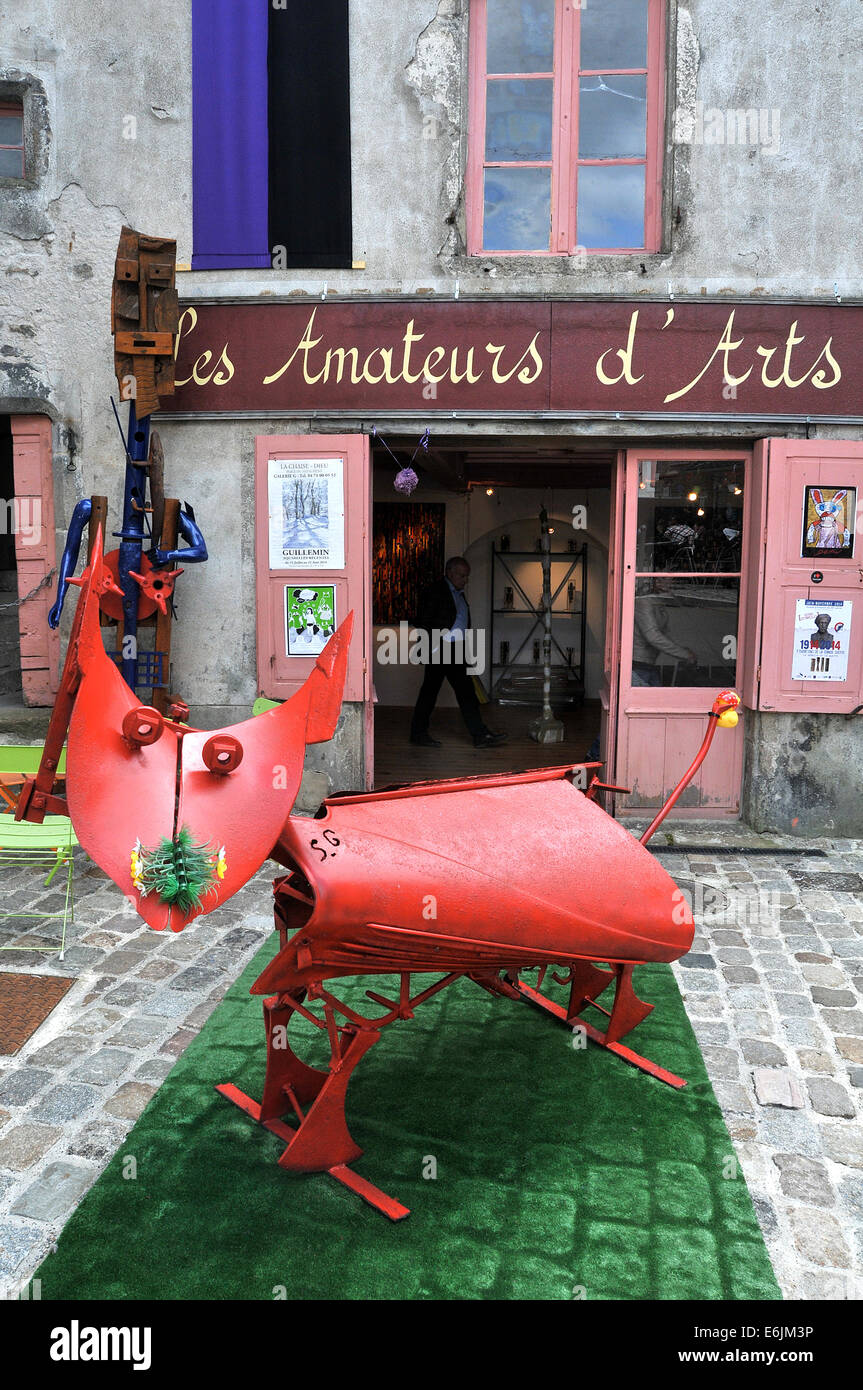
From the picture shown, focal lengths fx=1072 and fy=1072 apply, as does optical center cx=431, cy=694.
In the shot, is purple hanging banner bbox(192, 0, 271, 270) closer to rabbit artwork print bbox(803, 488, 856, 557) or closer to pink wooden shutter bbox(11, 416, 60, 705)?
pink wooden shutter bbox(11, 416, 60, 705)

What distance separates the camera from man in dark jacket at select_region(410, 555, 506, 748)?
1052 cm

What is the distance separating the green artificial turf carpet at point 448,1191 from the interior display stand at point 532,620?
827 cm

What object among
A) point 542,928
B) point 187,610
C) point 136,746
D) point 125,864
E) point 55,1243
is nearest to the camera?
point 125,864

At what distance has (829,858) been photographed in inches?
292

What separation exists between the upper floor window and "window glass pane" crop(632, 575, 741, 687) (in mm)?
2481

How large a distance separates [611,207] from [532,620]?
19.6ft

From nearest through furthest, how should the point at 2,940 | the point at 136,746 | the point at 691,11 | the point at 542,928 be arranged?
the point at 136,746
the point at 542,928
the point at 2,940
the point at 691,11

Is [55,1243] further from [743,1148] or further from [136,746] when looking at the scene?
[743,1148]

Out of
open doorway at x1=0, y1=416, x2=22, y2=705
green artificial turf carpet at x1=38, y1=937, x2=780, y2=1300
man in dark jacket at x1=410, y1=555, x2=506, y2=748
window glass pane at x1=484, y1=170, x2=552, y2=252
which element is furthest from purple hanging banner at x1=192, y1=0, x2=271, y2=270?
green artificial turf carpet at x1=38, y1=937, x2=780, y2=1300

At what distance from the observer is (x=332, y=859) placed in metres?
3.41

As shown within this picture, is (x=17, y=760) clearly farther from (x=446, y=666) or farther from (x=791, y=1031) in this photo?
(x=446, y=666)
